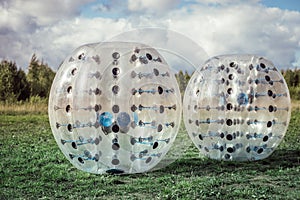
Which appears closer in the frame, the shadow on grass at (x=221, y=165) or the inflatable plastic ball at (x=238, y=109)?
the shadow on grass at (x=221, y=165)

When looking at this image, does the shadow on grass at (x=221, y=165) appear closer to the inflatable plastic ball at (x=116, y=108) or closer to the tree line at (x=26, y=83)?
the inflatable plastic ball at (x=116, y=108)

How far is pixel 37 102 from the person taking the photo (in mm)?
17016

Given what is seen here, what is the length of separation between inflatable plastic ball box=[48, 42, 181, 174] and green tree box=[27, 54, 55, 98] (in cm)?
1240

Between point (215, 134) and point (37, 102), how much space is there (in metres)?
11.4

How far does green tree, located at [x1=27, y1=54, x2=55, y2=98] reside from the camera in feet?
59.9

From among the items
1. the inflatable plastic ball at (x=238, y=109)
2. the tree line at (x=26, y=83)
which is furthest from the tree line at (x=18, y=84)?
the inflatable plastic ball at (x=238, y=109)

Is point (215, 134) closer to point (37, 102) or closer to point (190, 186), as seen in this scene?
point (190, 186)

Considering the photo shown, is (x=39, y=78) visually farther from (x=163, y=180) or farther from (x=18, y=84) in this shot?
(x=163, y=180)

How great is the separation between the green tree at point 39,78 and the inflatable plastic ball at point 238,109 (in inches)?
475

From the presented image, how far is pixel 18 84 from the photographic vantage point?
701 inches

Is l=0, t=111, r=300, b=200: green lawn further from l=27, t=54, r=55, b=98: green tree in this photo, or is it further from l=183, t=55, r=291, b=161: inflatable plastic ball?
l=27, t=54, r=55, b=98: green tree

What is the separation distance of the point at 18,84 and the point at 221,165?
1286 centimetres

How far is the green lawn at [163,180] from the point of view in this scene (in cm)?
527

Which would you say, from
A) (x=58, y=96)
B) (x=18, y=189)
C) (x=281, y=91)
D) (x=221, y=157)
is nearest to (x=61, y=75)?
(x=58, y=96)
